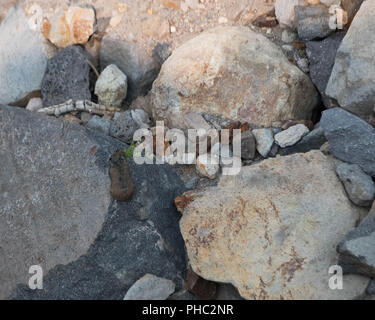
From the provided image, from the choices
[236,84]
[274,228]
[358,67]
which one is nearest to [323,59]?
[358,67]

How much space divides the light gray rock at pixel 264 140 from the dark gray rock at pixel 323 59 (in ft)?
1.75

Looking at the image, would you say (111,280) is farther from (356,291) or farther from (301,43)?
(301,43)

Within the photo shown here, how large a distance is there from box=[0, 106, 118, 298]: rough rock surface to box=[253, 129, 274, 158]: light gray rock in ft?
3.45

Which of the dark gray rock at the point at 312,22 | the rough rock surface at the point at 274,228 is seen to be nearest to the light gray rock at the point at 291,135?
the rough rock surface at the point at 274,228

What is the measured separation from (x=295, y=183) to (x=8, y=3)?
3.82 meters

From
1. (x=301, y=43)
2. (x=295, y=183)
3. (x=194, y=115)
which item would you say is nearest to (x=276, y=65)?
(x=301, y=43)

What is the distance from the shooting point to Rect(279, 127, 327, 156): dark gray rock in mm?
3426

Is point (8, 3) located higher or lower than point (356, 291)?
higher

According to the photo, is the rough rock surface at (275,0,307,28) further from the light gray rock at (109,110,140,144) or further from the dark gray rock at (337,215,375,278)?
the dark gray rock at (337,215,375,278)

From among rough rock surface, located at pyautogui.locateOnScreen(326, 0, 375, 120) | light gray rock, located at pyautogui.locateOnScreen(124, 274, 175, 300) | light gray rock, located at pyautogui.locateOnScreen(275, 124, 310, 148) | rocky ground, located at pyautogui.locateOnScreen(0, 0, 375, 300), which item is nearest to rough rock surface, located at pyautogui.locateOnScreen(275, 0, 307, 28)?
rocky ground, located at pyautogui.locateOnScreen(0, 0, 375, 300)

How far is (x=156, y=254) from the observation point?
3088 millimetres

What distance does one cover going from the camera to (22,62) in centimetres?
480

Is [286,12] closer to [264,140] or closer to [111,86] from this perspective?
[264,140]

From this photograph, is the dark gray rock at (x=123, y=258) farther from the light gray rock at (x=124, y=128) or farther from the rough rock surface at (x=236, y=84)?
the rough rock surface at (x=236, y=84)
